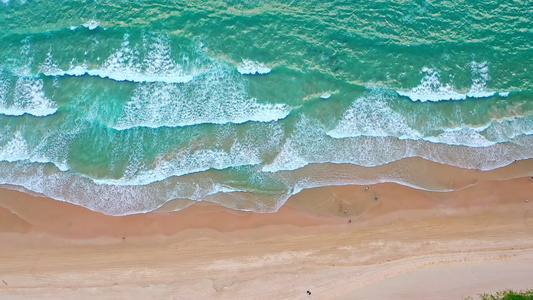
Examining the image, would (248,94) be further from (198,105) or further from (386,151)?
(386,151)

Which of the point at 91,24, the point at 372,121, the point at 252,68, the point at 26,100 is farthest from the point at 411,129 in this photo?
the point at 26,100

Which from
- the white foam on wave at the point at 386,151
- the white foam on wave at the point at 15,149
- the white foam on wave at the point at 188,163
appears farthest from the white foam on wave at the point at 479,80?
the white foam on wave at the point at 15,149

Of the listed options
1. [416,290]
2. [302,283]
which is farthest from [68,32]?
[416,290]

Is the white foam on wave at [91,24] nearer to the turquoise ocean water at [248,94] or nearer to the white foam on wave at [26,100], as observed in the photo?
the turquoise ocean water at [248,94]

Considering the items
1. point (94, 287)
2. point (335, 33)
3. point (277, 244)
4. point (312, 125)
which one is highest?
point (335, 33)

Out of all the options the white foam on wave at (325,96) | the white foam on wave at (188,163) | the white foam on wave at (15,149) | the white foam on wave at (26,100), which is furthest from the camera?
the white foam on wave at (26,100)

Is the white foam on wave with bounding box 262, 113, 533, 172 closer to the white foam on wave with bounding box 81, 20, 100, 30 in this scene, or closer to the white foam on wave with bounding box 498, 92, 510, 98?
the white foam on wave with bounding box 498, 92, 510, 98

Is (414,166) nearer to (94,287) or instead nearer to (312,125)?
(312,125)
